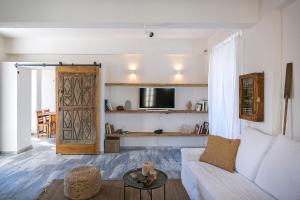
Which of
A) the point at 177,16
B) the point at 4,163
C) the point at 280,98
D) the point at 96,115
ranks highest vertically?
the point at 177,16

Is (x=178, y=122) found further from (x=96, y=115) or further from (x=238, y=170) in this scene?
(x=238, y=170)

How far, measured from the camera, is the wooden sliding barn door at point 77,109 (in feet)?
17.8

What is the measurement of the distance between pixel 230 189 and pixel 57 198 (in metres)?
1.89

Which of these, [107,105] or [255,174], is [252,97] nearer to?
[255,174]

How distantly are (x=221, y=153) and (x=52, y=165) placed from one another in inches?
133

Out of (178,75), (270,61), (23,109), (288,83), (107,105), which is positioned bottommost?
(23,109)

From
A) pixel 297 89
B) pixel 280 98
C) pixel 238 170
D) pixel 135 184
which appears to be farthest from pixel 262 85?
pixel 135 184

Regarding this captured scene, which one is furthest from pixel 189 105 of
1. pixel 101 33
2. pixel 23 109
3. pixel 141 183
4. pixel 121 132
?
pixel 23 109

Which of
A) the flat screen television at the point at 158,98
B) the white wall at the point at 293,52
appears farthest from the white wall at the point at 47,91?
the white wall at the point at 293,52

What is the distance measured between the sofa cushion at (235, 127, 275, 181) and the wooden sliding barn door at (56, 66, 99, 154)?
140 inches

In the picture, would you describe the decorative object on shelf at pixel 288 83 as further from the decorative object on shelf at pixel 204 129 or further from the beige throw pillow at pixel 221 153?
the decorative object on shelf at pixel 204 129

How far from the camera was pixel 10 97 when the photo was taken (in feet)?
17.6

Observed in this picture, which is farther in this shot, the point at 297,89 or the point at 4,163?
the point at 4,163

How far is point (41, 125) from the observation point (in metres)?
7.35
